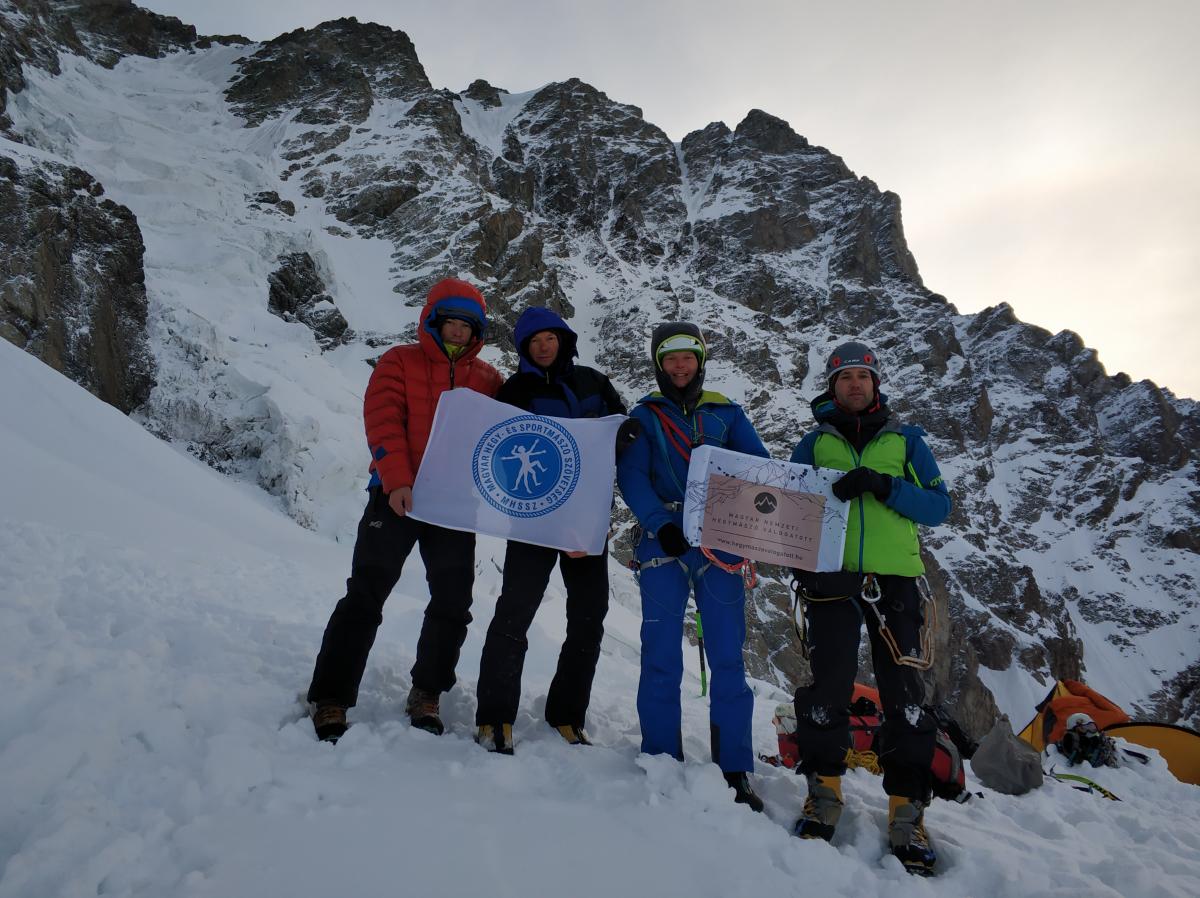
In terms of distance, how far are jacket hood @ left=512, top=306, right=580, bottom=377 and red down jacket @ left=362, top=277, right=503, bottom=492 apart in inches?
10.0

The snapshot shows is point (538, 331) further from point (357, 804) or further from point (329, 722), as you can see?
point (357, 804)

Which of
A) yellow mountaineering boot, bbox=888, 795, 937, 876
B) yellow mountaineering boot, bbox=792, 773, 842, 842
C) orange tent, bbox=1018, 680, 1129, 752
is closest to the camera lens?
yellow mountaineering boot, bbox=888, 795, 937, 876

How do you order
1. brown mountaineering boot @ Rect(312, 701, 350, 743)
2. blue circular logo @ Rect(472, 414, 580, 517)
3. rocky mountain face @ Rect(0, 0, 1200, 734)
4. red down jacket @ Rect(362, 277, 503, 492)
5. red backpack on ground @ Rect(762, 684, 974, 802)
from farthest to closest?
rocky mountain face @ Rect(0, 0, 1200, 734) → red backpack on ground @ Rect(762, 684, 974, 802) → blue circular logo @ Rect(472, 414, 580, 517) → red down jacket @ Rect(362, 277, 503, 492) → brown mountaineering boot @ Rect(312, 701, 350, 743)

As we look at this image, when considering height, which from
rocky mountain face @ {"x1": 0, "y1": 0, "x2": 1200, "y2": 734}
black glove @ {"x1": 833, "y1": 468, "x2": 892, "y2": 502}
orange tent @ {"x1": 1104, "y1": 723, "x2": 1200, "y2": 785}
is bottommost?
orange tent @ {"x1": 1104, "y1": 723, "x2": 1200, "y2": 785}

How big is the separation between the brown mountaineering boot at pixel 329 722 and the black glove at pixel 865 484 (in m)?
2.72

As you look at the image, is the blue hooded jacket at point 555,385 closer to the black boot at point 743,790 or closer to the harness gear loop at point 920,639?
the harness gear loop at point 920,639

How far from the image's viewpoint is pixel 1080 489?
9781 cm

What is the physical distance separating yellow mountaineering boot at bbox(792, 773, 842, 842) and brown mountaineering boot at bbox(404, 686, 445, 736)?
5.89 feet

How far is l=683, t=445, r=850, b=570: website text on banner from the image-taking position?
3293 mm

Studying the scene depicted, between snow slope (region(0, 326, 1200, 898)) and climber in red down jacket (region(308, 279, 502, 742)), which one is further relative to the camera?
climber in red down jacket (region(308, 279, 502, 742))

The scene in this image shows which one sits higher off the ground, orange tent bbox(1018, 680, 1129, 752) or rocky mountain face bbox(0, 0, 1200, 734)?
rocky mountain face bbox(0, 0, 1200, 734)

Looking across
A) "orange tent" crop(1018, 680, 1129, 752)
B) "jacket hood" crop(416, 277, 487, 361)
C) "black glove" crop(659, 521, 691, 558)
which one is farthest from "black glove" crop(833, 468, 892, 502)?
"orange tent" crop(1018, 680, 1129, 752)

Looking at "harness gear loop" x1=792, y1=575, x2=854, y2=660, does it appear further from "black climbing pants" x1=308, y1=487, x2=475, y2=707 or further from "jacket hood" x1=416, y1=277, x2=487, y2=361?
"jacket hood" x1=416, y1=277, x2=487, y2=361

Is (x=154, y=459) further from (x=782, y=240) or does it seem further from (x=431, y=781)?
(x=782, y=240)
